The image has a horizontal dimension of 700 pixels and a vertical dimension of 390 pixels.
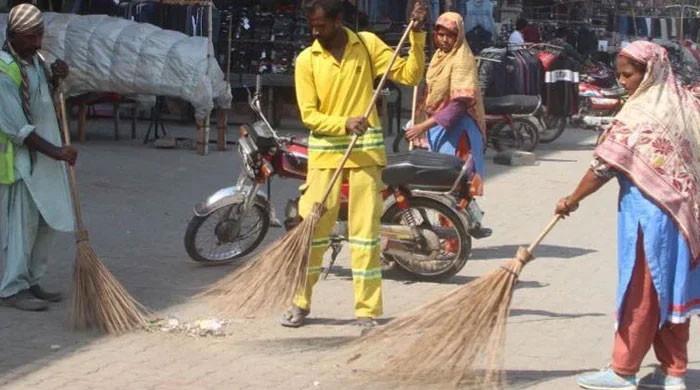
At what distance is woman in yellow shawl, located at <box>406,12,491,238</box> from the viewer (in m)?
8.29

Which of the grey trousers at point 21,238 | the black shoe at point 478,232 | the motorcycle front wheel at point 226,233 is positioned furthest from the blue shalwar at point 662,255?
the motorcycle front wheel at point 226,233

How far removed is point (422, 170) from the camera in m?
7.80

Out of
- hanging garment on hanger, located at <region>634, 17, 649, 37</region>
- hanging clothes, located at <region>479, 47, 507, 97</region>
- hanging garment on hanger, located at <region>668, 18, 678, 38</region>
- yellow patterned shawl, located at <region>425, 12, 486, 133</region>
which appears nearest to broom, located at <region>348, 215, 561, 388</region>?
yellow patterned shawl, located at <region>425, 12, 486, 133</region>

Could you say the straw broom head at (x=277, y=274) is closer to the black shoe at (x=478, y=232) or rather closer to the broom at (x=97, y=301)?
the broom at (x=97, y=301)

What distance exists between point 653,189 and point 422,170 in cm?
266

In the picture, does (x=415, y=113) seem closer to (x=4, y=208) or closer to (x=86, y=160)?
(x=4, y=208)

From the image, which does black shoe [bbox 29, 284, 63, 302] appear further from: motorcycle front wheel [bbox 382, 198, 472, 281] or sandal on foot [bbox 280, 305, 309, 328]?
motorcycle front wheel [bbox 382, 198, 472, 281]

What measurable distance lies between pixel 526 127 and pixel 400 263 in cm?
753

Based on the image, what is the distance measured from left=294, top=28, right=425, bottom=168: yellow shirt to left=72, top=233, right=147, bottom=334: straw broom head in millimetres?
1220

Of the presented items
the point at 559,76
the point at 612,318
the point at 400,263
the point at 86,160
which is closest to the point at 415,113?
the point at 400,263

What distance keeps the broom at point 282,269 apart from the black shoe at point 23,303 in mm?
1124

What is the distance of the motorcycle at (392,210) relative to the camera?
7.80 m

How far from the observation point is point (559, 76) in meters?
16.8

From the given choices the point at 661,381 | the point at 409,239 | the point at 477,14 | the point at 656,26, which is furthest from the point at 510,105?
the point at 656,26
